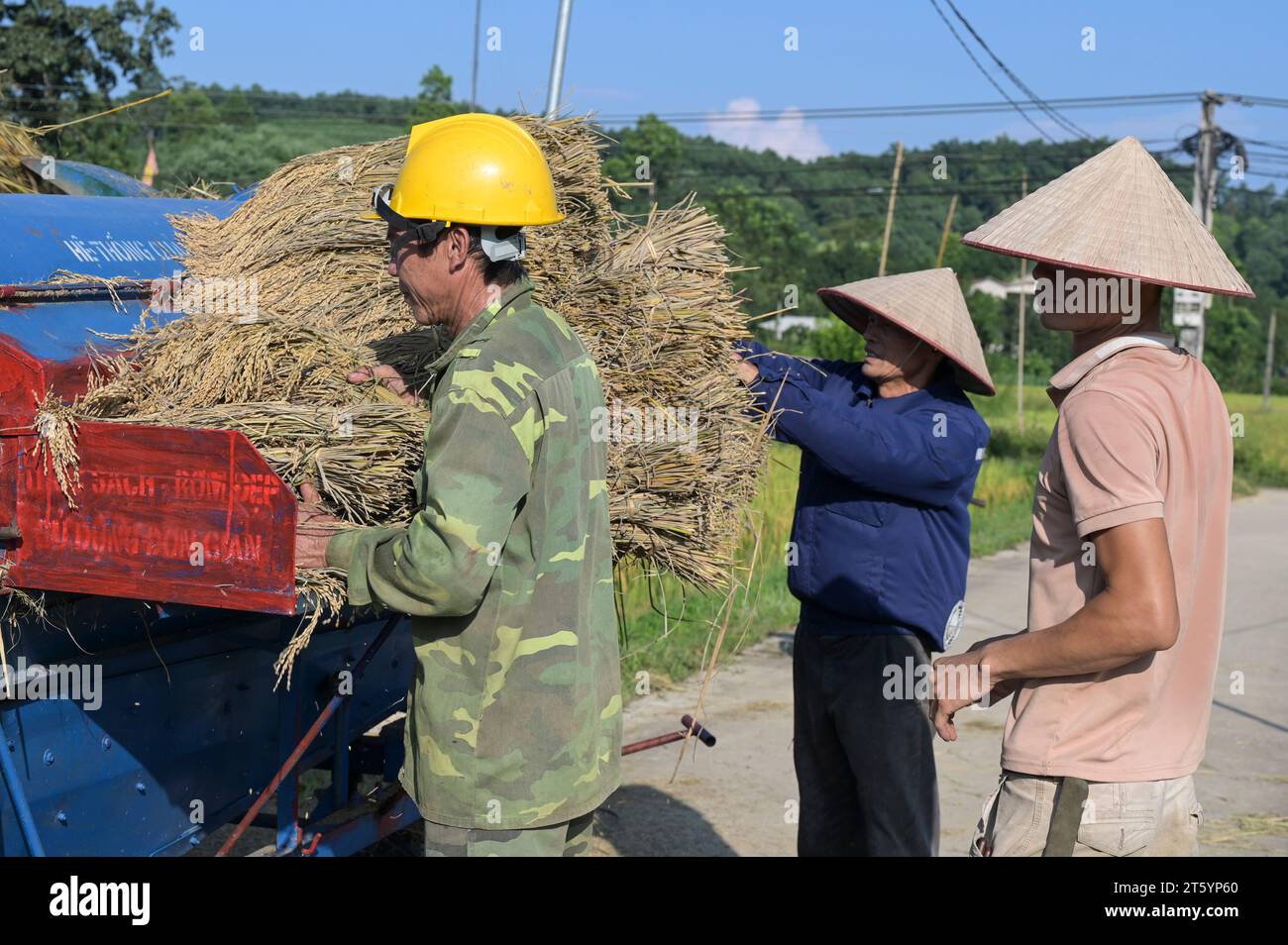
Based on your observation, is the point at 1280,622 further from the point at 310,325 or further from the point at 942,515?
the point at 310,325

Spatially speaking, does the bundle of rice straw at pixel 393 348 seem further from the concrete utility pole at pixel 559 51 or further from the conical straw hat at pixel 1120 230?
the concrete utility pole at pixel 559 51

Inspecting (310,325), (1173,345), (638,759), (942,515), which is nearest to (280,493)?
(310,325)

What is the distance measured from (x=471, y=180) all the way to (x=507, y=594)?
2.66 feet

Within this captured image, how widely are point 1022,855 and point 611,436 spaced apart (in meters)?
1.40

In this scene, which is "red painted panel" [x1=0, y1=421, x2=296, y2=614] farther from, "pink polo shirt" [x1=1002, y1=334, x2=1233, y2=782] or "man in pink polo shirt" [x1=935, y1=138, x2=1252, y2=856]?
"pink polo shirt" [x1=1002, y1=334, x2=1233, y2=782]

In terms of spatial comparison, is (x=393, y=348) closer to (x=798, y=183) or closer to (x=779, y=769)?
(x=779, y=769)

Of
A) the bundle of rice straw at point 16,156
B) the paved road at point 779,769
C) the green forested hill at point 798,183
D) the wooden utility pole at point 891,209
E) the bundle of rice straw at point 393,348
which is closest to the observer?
the bundle of rice straw at point 393,348

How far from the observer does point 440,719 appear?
8.04 feet

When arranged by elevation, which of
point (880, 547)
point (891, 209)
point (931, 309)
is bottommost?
point (880, 547)

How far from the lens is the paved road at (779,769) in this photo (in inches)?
206

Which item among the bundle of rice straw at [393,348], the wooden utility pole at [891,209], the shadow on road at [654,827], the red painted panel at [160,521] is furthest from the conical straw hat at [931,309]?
the wooden utility pole at [891,209]

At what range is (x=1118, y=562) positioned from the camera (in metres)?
2.15

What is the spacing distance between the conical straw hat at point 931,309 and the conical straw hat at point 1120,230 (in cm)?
109

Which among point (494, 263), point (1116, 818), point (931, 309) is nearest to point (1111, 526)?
point (1116, 818)
